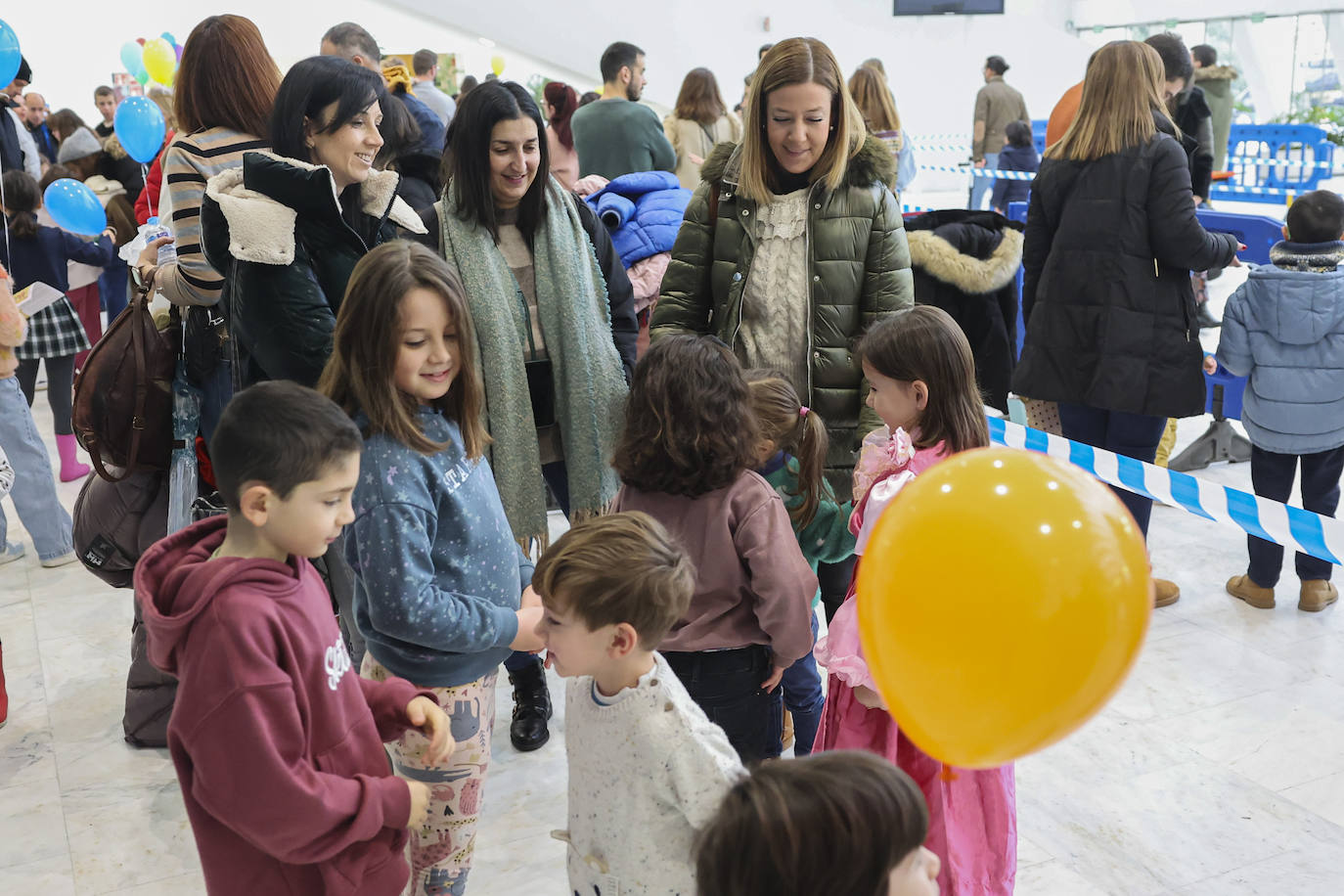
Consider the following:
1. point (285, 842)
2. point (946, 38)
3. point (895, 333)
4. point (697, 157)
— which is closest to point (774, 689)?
point (895, 333)

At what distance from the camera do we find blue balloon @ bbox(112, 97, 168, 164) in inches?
211

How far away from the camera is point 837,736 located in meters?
2.04

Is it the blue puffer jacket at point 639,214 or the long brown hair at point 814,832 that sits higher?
the blue puffer jacket at point 639,214

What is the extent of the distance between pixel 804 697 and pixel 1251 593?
1.86 meters

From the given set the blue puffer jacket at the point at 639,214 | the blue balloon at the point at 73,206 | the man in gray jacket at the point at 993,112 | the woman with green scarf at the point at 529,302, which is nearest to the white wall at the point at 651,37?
the man in gray jacket at the point at 993,112

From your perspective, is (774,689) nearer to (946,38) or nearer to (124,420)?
(124,420)

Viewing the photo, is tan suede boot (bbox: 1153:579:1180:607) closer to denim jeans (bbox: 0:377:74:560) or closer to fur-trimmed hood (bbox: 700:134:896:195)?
fur-trimmed hood (bbox: 700:134:896:195)

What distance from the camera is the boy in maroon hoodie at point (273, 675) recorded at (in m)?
1.36

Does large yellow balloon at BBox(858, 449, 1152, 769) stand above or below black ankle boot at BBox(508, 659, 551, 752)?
above

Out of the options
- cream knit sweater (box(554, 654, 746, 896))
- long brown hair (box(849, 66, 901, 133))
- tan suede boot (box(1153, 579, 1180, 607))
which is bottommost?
tan suede boot (box(1153, 579, 1180, 607))

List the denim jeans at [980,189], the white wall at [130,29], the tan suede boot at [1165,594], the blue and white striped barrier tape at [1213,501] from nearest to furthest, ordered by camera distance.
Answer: the blue and white striped barrier tape at [1213,501]
the tan suede boot at [1165,594]
the denim jeans at [980,189]
the white wall at [130,29]

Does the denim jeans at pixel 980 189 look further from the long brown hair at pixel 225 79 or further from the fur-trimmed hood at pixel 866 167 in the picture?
the long brown hair at pixel 225 79

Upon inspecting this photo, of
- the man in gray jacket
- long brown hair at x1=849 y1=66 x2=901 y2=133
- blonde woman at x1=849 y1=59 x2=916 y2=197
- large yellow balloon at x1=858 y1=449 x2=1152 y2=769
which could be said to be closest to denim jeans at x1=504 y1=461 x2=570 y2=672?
large yellow balloon at x1=858 y1=449 x2=1152 y2=769

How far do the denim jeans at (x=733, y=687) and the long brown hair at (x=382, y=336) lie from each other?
646mm
